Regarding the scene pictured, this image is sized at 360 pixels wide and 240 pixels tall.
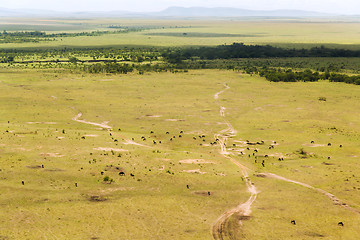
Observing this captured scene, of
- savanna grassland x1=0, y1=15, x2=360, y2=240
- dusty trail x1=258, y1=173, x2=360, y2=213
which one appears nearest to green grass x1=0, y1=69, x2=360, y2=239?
savanna grassland x1=0, y1=15, x2=360, y2=240

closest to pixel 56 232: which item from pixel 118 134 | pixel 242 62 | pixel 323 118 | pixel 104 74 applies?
pixel 118 134

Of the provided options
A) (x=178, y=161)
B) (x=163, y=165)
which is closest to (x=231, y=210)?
(x=163, y=165)

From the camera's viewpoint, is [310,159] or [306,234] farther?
[310,159]

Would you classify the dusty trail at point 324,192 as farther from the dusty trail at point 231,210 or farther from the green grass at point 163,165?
the dusty trail at point 231,210

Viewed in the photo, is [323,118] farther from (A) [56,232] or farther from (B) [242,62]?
(B) [242,62]

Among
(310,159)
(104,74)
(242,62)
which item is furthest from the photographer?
(242,62)

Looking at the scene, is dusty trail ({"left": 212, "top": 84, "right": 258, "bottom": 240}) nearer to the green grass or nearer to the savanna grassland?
the savanna grassland

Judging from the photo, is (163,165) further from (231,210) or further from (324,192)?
(324,192)
